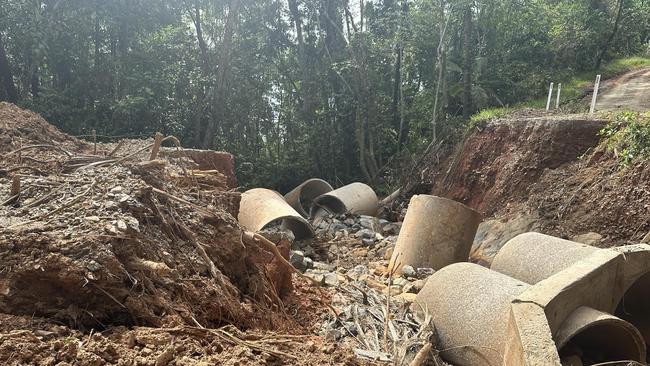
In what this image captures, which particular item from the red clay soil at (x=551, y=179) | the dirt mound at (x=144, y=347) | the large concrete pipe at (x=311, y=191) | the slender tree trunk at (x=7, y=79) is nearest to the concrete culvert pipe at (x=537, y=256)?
the red clay soil at (x=551, y=179)

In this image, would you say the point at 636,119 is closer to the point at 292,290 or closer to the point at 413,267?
the point at 413,267

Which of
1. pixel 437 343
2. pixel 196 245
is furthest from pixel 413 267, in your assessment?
pixel 196 245

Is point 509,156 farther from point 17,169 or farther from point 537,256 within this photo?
point 17,169

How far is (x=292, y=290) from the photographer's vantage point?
181 inches

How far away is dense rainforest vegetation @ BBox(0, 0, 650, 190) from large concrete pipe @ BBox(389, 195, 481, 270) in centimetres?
730

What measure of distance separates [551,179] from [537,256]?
3648 millimetres

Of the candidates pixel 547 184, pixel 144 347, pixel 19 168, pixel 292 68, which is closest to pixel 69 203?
pixel 144 347

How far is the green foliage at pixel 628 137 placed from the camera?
6.66 m

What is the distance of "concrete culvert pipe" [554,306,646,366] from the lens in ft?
11.7

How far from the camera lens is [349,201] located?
11.3 m

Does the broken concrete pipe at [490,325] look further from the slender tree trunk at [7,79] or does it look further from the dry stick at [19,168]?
the slender tree trunk at [7,79]

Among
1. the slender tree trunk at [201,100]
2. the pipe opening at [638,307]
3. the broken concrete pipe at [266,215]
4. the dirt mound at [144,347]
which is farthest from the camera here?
the slender tree trunk at [201,100]

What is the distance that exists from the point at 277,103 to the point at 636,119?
40.8ft

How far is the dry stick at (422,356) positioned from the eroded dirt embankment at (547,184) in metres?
3.48
